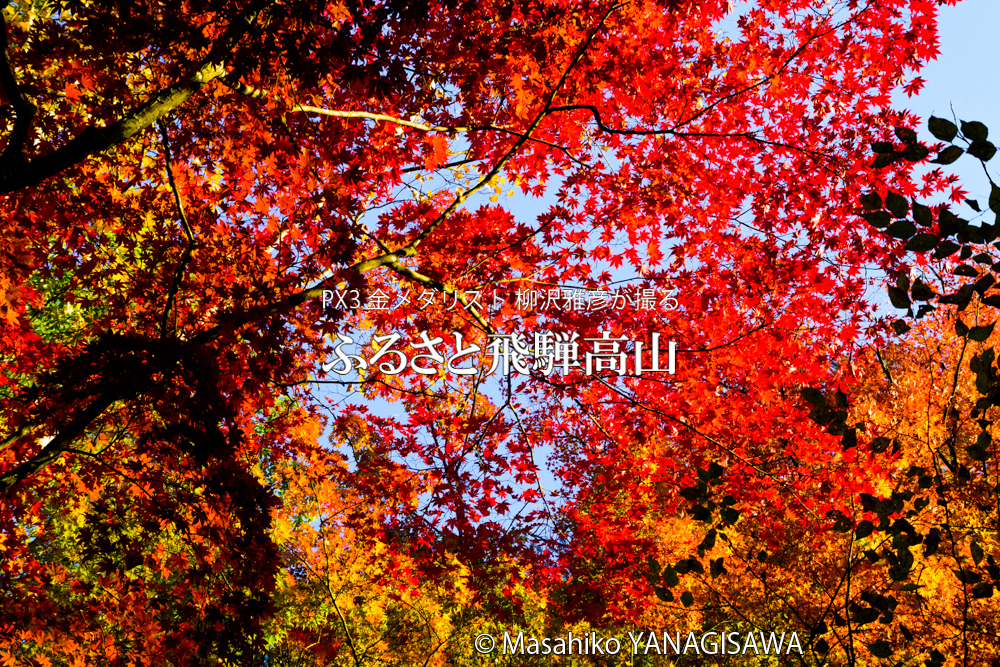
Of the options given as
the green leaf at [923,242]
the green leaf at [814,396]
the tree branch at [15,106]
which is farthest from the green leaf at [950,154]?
the tree branch at [15,106]

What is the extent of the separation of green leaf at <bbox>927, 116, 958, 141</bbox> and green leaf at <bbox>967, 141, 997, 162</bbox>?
0.37 feet

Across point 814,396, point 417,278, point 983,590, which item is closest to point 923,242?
point 814,396

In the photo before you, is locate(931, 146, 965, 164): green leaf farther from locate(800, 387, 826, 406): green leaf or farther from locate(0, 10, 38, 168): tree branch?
locate(0, 10, 38, 168): tree branch

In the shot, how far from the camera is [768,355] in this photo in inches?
328

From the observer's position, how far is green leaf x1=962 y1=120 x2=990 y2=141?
2484 mm

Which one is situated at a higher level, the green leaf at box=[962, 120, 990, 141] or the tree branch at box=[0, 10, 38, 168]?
the tree branch at box=[0, 10, 38, 168]

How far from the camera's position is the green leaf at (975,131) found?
2484 mm

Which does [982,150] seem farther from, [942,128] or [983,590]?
[983,590]

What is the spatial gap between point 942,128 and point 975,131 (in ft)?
0.50

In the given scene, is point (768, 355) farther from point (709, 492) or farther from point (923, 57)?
point (709, 492)

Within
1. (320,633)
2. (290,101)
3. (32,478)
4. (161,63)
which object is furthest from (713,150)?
(320,633)

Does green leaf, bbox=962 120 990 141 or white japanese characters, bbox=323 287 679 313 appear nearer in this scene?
green leaf, bbox=962 120 990 141

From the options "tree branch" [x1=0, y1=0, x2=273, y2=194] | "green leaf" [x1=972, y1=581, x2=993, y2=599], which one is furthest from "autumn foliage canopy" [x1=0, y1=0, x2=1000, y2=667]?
"green leaf" [x1=972, y1=581, x2=993, y2=599]

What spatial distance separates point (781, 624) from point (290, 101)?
14.7m
